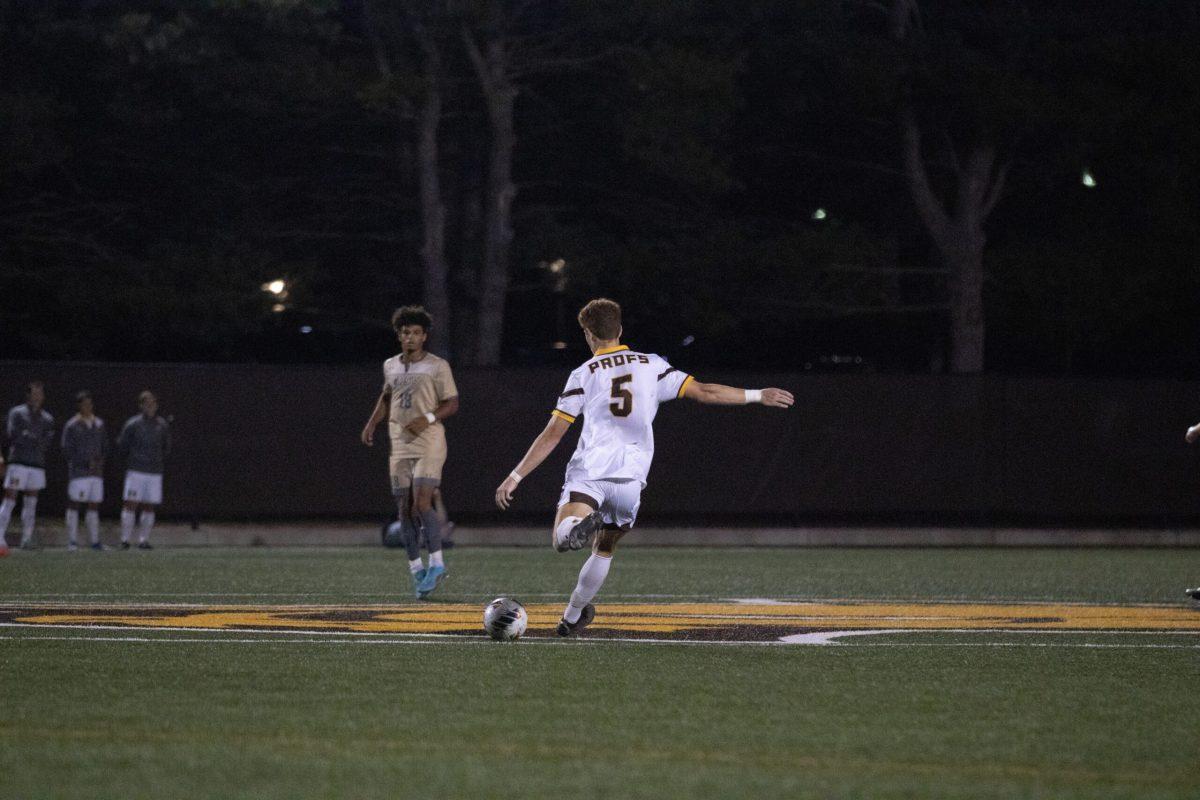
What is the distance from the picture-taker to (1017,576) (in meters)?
19.2

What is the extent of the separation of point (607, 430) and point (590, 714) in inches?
133

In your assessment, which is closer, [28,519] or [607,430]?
[607,430]

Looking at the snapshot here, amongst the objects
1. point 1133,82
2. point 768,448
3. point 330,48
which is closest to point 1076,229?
point 1133,82

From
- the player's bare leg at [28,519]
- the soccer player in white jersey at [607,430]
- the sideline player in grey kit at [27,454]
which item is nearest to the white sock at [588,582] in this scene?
the soccer player in white jersey at [607,430]

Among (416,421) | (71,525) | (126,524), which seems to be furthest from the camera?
(126,524)

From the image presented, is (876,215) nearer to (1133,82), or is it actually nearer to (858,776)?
(1133,82)

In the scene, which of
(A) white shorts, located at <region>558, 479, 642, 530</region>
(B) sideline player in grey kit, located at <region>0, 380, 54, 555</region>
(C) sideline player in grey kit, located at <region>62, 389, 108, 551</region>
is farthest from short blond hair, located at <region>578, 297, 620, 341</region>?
(C) sideline player in grey kit, located at <region>62, 389, 108, 551</region>

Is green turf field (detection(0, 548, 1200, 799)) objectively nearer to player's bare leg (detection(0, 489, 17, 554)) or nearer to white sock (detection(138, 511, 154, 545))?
player's bare leg (detection(0, 489, 17, 554))

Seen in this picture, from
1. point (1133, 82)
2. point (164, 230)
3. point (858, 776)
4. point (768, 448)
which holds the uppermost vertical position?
point (1133, 82)

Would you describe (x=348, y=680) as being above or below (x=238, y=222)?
below

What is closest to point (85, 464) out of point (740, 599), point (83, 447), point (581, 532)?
point (83, 447)

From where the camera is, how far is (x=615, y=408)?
35.8ft

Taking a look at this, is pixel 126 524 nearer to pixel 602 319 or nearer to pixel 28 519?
pixel 28 519

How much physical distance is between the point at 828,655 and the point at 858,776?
12.2 ft
